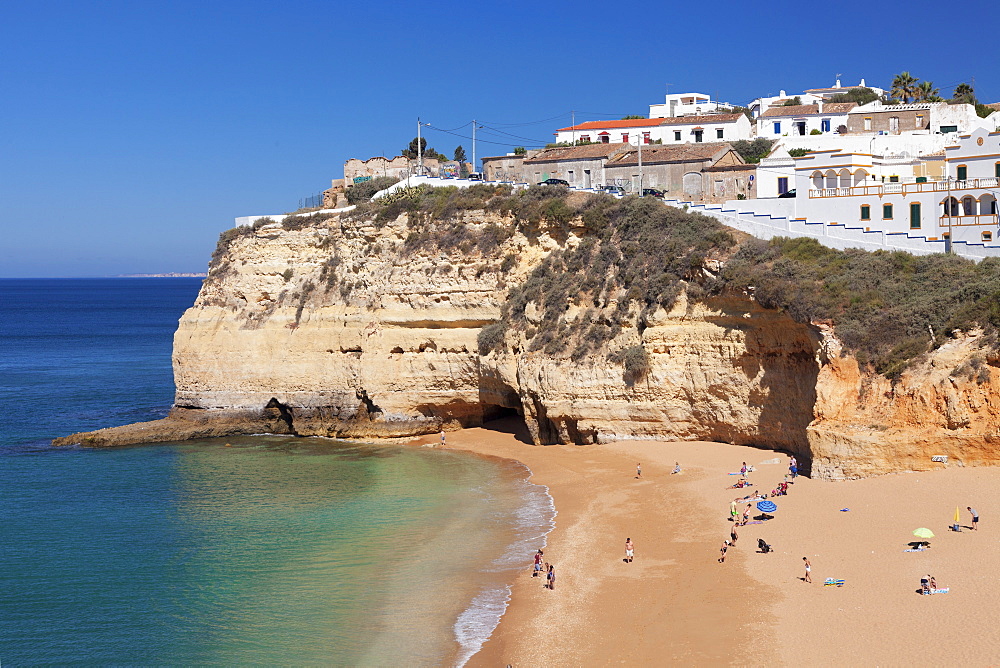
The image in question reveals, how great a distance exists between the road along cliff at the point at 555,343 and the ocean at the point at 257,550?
3104mm

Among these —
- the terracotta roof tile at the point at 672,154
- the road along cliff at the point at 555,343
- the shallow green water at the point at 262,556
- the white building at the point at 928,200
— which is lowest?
the shallow green water at the point at 262,556

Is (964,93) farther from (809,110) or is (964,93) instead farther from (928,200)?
(928,200)

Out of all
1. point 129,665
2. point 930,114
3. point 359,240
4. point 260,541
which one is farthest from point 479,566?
point 930,114

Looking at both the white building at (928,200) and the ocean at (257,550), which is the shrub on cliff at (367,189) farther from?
the white building at (928,200)

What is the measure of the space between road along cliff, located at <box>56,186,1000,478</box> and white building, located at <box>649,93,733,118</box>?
2928 centimetres

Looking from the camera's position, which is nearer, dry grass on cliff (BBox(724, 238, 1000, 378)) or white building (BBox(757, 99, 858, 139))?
dry grass on cliff (BBox(724, 238, 1000, 378))

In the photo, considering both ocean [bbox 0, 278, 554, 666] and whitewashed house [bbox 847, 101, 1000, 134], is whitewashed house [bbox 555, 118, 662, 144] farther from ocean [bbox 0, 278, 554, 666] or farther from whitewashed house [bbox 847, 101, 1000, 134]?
ocean [bbox 0, 278, 554, 666]

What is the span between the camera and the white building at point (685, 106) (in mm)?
65188

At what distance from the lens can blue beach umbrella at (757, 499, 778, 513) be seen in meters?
23.2

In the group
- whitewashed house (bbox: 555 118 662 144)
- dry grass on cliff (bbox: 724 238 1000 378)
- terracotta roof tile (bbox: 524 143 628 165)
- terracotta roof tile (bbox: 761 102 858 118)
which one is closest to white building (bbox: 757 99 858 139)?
terracotta roof tile (bbox: 761 102 858 118)

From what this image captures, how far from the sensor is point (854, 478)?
2450 cm

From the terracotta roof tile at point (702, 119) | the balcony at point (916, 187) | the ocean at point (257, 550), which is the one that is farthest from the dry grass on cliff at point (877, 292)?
the terracotta roof tile at point (702, 119)

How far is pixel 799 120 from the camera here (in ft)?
181

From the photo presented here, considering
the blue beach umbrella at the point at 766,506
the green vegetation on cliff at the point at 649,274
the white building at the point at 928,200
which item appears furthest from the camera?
the white building at the point at 928,200
